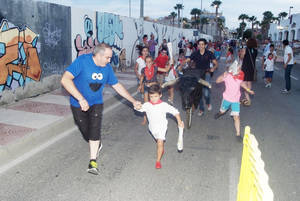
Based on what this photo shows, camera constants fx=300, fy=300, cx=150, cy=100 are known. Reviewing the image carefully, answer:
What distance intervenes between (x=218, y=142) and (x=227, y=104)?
0.86m

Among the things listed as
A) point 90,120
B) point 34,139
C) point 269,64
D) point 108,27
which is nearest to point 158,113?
point 90,120

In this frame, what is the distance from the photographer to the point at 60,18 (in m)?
11.0

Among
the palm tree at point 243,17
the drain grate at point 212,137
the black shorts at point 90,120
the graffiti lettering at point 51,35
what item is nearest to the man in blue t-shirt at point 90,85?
the black shorts at point 90,120

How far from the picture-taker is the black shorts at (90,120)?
4484 millimetres

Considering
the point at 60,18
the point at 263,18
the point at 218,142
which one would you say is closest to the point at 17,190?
the point at 218,142

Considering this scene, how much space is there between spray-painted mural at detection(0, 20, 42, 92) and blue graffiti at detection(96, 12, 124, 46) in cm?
511

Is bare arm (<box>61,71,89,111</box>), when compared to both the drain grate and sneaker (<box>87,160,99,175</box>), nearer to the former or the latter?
sneaker (<box>87,160,99,175</box>)

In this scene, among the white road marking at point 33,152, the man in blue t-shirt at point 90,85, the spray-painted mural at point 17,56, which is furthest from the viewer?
the spray-painted mural at point 17,56

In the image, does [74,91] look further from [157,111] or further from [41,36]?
[41,36]

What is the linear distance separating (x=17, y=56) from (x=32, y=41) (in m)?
0.92

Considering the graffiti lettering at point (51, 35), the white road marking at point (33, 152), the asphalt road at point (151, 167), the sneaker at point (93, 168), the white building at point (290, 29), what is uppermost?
the white building at point (290, 29)

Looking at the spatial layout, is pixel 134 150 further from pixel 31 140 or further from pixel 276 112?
pixel 276 112

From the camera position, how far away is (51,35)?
10.4m

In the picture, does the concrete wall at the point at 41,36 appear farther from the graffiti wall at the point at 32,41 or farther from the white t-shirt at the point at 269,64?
the white t-shirt at the point at 269,64
